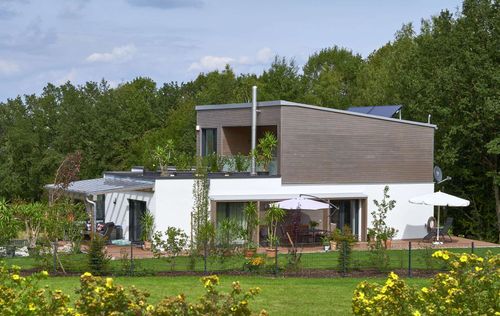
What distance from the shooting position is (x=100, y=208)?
35875 mm

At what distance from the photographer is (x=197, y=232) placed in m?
27.3

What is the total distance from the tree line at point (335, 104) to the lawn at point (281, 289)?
19147 millimetres

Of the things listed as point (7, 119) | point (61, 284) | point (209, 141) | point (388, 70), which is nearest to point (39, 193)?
point (7, 119)

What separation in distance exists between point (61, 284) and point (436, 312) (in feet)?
36.6

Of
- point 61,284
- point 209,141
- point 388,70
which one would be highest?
point 388,70

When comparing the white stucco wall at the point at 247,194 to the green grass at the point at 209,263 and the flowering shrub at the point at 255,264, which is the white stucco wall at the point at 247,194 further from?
the flowering shrub at the point at 255,264

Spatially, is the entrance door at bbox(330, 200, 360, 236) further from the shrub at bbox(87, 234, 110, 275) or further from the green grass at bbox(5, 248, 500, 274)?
the shrub at bbox(87, 234, 110, 275)

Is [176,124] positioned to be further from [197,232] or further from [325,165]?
[197,232]

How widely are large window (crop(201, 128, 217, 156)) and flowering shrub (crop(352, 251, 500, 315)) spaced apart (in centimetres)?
2649

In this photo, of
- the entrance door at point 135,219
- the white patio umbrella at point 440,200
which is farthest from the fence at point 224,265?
the white patio umbrella at point 440,200

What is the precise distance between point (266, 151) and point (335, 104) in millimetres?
30493

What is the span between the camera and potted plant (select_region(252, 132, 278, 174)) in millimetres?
31562

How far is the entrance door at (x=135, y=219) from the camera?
1241 inches

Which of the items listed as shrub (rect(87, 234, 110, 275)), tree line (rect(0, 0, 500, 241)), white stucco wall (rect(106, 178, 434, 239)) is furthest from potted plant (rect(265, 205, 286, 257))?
tree line (rect(0, 0, 500, 241))
